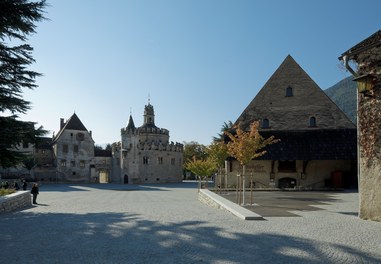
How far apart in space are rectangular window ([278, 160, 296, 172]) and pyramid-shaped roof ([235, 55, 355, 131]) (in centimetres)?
Answer: 302

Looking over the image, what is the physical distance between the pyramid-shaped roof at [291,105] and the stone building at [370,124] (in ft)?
64.2

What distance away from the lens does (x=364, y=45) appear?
12492 mm

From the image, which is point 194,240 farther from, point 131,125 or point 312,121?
point 131,125

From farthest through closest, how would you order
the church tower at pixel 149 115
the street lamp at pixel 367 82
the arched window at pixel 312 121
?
1. the church tower at pixel 149 115
2. the arched window at pixel 312 121
3. the street lamp at pixel 367 82

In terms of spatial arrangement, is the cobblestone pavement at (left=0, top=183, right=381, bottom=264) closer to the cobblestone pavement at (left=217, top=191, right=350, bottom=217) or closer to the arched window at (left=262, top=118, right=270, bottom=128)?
the cobblestone pavement at (left=217, top=191, right=350, bottom=217)

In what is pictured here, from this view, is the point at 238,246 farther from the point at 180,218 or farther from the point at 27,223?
the point at 27,223

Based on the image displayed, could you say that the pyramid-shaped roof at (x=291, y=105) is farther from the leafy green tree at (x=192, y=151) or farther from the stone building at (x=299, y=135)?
the leafy green tree at (x=192, y=151)

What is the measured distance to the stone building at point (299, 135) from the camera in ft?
101

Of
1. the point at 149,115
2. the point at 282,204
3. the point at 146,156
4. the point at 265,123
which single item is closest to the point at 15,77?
the point at 282,204

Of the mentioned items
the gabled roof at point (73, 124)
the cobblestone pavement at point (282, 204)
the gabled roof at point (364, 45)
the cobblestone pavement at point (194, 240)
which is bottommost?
the cobblestone pavement at point (282, 204)

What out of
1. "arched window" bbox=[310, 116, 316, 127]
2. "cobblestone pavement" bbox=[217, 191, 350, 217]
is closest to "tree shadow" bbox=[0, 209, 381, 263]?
"cobblestone pavement" bbox=[217, 191, 350, 217]

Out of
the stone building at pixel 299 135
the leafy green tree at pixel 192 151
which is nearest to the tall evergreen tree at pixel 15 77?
the stone building at pixel 299 135

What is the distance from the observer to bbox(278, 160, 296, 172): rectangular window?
32344mm

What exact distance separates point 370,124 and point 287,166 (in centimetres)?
2070
